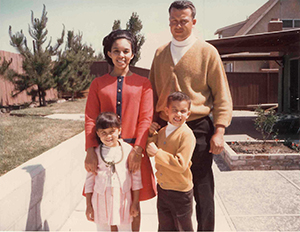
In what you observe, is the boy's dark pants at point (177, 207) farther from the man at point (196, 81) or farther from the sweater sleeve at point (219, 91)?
the sweater sleeve at point (219, 91)

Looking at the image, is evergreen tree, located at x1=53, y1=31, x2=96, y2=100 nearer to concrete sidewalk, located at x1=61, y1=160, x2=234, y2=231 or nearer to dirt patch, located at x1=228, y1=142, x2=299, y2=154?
dirt patch, located at x1=228, y1=142, x2=299, y2=154

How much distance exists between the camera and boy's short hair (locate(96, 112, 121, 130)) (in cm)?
179

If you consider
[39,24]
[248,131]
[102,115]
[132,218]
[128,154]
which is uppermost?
[39,24]

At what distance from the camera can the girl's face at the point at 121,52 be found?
1.89m

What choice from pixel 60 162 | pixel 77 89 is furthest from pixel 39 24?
pixel 60 162

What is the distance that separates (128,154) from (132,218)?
0.52 m

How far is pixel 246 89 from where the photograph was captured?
14.5 metres

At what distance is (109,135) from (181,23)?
95 centimetres

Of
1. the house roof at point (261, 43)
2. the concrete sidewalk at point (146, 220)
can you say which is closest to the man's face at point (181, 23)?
the concrete sidewalk at point (146, 220)

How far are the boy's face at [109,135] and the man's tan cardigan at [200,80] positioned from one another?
45 centimetres

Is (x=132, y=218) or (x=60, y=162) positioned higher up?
(x=60, y=162)

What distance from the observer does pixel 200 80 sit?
6.39ft

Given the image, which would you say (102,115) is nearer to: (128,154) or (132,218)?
(128,154)

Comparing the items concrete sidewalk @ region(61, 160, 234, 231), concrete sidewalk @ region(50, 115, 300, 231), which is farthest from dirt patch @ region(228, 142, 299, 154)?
concrete sidewalk @ region(61, 160, 234, 231)
